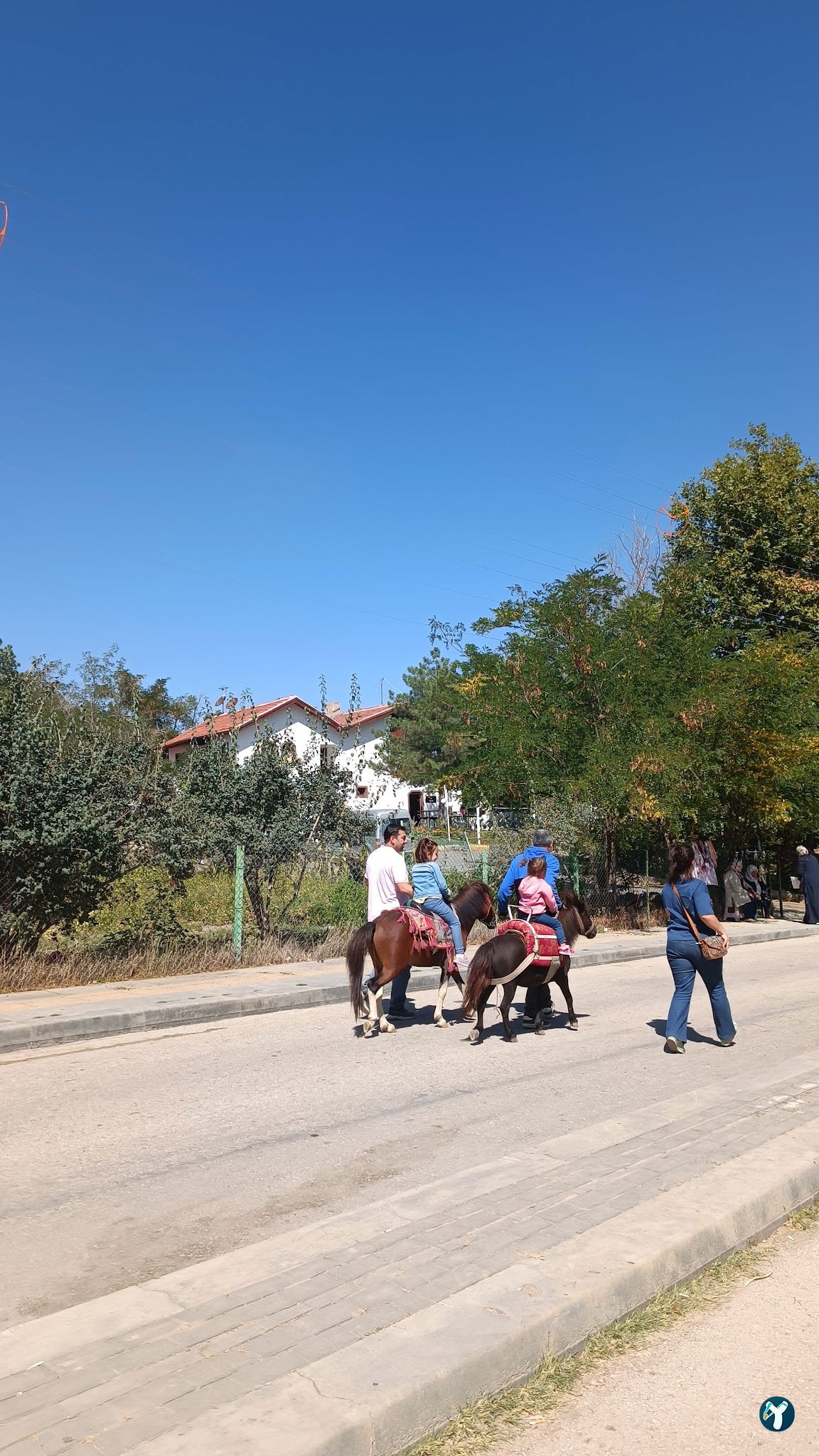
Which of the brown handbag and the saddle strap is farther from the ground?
the brown handbag

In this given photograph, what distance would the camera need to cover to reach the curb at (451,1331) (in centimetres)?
304

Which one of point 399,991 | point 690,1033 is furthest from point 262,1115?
point 690,1033

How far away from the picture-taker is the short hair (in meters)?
8.68

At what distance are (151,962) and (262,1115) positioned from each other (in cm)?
642

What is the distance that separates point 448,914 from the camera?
1022cm

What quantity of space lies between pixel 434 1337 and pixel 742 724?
63.1ft

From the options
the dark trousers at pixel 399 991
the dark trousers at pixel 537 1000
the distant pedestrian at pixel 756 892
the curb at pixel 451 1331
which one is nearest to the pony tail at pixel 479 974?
the dark trousers at pixel 537 1000

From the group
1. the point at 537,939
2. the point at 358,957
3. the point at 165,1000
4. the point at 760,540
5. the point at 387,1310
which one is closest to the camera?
the point at 387,1310

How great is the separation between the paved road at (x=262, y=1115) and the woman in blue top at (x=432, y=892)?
1014mm

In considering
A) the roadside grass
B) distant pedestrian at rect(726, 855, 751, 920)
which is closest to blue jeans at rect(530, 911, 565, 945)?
the roadside grass

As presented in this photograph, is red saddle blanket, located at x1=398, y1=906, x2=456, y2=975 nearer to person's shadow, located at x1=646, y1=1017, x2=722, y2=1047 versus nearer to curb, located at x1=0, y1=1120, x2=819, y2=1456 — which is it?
person's shadow, located at x1=646, y1=1017, x2=722, y2=1047

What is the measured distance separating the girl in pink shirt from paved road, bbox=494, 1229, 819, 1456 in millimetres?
5157

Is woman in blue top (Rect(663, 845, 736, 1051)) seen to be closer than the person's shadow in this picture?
Yes

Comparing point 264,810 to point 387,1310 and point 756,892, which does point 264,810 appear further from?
point 756,892
